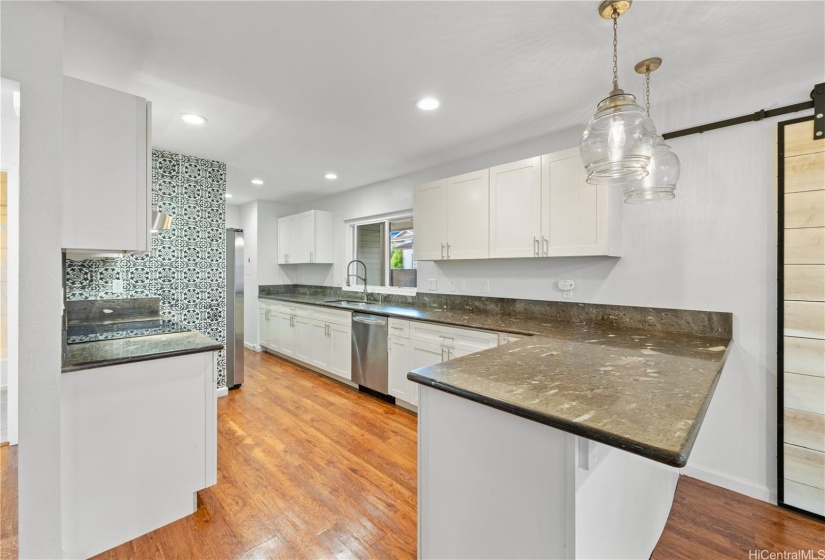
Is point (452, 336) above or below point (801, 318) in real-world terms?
below

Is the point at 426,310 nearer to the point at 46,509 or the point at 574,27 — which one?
the point at 574,27

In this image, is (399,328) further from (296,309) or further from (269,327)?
(269,327)

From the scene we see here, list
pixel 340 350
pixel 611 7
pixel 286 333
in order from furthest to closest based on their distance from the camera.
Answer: pixel 286 333 → pixel 340 350 → pixel 611 7

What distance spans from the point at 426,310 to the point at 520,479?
2.72m

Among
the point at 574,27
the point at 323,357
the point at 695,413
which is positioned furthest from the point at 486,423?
the point at 323,357

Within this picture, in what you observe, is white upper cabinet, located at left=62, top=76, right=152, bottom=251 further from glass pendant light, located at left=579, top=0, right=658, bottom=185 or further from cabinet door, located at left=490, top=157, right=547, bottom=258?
cabinet door, located at left=490, top=157, right=547, bottom=258

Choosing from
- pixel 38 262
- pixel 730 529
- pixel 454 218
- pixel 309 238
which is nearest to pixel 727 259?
pixel 730 529

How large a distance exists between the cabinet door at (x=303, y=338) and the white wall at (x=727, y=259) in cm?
342

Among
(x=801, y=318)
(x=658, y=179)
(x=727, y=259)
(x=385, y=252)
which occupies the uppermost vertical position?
(x=658, y=179)

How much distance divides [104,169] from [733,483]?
152 inches

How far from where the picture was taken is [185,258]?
3441 millimetres

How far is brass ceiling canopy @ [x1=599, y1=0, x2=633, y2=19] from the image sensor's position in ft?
4.85

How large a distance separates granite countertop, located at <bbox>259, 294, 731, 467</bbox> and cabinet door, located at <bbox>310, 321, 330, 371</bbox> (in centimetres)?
276

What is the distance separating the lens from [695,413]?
100 centimetres
